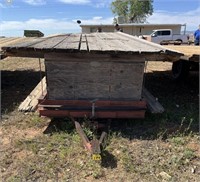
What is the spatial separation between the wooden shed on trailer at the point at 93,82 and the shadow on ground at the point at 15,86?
1.49 metres

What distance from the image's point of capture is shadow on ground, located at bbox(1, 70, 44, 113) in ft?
21.3

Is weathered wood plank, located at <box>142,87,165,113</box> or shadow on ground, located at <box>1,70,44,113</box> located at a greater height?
weathered wood plank, located at <box>142,87,165,113</box>

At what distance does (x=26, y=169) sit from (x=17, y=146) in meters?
0.72

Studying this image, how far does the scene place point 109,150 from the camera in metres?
4.20

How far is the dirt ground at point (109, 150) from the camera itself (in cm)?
367

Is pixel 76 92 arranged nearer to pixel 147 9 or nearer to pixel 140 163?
pixel 140 163

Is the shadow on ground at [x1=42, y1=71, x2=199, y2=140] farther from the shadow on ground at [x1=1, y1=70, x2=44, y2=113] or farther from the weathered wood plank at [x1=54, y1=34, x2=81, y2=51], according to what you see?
the shadow on ground at [x1=1, y1=70, x2=44, y2=113]

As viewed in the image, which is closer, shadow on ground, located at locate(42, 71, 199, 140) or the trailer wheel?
shadow on ground, located at locate(42, 71, 199, 140)

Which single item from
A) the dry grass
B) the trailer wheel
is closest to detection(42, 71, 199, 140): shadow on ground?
the dry grass

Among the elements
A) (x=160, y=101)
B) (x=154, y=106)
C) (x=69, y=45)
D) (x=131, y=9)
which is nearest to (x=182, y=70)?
(x=160, y=101)

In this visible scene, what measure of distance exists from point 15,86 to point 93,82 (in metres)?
3.84

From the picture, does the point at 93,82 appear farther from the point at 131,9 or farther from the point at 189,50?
the point at 131,9

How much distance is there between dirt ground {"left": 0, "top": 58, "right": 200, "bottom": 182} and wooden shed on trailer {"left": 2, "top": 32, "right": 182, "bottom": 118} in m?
0.29

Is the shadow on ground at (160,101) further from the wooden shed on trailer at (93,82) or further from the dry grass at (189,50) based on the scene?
the dry grass at (189,50)
